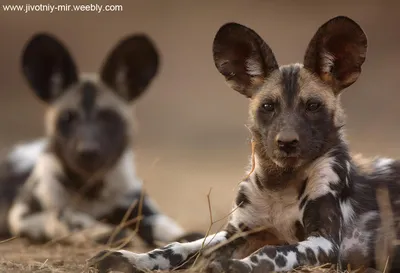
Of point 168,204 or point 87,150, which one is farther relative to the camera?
point 168,204

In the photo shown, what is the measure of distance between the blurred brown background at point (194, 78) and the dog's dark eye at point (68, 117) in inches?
78.6

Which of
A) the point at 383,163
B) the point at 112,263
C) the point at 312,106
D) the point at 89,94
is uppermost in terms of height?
the point at 89,94

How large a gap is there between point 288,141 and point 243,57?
2.30ft

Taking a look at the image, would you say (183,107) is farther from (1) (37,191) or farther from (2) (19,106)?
(1) (37,191)

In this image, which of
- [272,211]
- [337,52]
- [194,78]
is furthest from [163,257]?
[194,78]

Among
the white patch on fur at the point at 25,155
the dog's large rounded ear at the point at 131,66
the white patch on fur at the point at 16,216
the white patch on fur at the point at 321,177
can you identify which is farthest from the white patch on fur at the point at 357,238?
the white patch on fur at the point at 25,155

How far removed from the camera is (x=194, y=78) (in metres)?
16.4

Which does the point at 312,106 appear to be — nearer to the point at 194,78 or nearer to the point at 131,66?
the point at 131,66

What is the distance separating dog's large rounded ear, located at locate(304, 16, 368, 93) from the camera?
15.6 ft

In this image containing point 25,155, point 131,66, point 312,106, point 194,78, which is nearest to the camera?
point 312,106

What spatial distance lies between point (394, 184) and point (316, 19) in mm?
11031

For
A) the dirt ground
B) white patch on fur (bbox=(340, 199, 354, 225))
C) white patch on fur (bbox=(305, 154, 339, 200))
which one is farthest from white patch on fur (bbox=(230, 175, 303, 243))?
the dirt ground

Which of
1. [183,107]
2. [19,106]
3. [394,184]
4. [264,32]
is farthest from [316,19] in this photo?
[394,184]

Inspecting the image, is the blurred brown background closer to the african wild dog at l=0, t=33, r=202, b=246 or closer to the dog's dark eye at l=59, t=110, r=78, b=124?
the african wild dog at l=0, t=33, r=202, b=246
